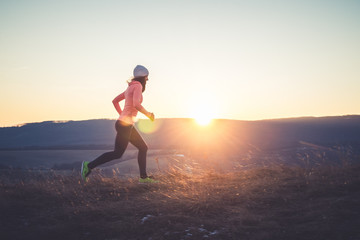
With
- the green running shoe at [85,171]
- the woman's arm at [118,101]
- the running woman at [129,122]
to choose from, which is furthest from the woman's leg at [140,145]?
the green running shoe at [85,171]

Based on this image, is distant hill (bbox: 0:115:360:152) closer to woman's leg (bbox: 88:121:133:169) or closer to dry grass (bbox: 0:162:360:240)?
woman's leg (bbox: 88:121:133:169)

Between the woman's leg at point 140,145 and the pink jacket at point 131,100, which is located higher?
the pink jacket at point 131,100

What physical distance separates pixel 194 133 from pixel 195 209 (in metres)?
92.0

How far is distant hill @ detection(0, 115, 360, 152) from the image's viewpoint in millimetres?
84938

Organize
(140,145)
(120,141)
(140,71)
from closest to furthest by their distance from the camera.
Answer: (120,141), (140,71), (140,145)

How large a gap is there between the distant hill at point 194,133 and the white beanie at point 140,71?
221 feet

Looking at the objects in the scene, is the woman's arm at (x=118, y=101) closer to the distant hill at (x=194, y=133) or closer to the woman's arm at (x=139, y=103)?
the woman's arm at (x=139, y=103)

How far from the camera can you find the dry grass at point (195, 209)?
140 inches

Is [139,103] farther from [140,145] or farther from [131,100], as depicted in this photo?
[140,145]

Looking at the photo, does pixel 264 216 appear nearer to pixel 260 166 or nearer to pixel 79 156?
pixel 260 166

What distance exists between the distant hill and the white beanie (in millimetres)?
67375

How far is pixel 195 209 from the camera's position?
420 centimetres

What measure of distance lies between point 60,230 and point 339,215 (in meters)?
3.14

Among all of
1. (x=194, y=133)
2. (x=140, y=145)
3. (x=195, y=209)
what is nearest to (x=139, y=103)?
(x=140, y=145)
